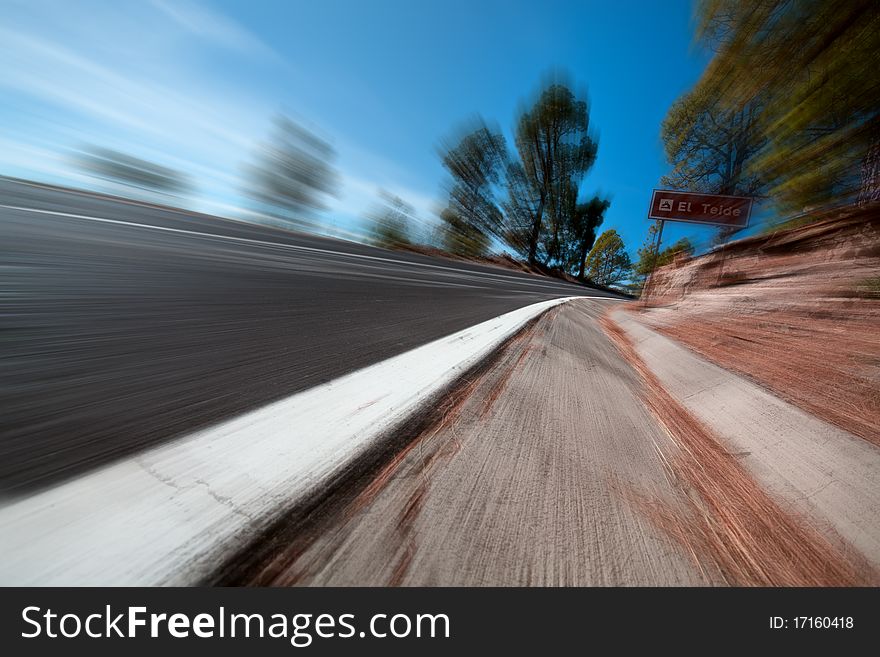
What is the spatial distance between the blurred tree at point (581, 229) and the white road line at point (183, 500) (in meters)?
15.3

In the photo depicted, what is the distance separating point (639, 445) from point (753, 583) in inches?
6.9

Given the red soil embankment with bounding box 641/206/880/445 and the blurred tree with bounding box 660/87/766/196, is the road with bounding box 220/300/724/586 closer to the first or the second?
the red soil embankment with bounding box 641/206/880/445

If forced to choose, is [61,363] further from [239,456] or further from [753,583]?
[753,583]

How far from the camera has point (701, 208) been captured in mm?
1794

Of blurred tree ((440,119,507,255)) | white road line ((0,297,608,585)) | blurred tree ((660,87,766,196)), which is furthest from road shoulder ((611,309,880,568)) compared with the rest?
blurred tree ((440,119,507,255))

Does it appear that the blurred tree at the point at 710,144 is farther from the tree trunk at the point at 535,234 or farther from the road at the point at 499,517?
the tree trunk at the point at 535,234

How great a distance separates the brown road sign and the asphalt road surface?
1.58m

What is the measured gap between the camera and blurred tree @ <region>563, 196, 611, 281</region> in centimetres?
1380

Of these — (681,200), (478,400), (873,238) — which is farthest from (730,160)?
(478,400)

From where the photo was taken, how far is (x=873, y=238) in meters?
0.90

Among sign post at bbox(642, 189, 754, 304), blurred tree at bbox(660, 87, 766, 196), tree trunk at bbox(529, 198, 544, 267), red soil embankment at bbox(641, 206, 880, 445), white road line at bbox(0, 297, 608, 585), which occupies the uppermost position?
tree trunk at bbox(529, 198, 544, 267)

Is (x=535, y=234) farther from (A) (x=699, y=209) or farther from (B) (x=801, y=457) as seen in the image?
(B) (x=801, y=457)

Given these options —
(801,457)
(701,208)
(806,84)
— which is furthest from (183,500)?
(701,208)
